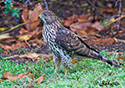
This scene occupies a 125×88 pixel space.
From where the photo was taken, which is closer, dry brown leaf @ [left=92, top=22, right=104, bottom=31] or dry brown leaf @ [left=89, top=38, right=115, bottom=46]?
dry brown leaf @ [left=89, top=38, right=115, bottom=46]

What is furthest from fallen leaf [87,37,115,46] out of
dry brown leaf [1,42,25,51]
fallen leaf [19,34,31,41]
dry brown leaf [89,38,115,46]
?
dry brown leaf [1,42,25,51]

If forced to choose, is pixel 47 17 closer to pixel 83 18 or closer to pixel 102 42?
pixel 102 42

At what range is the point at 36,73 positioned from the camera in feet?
18.0

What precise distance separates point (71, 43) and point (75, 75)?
0.76m

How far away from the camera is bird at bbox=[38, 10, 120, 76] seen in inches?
210

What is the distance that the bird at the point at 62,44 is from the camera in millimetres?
5344

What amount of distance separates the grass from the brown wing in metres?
0.45

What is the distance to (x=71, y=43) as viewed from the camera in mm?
5453

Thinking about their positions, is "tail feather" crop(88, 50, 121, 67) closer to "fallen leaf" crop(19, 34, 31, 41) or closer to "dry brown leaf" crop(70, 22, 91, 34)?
"dry brown leaf" crop(70, 22, 91, 34)

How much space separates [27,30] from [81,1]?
3306 mm

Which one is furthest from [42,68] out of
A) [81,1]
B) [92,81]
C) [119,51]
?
[81,1]

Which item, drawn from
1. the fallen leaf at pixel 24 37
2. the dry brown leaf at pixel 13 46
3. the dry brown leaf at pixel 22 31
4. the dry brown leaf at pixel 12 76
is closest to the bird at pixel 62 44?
the dry brown leaf at pixel 12 76

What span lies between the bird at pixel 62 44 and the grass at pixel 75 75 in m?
0.27

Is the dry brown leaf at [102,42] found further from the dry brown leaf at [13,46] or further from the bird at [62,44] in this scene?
the dry brown leaf at [13,46]
